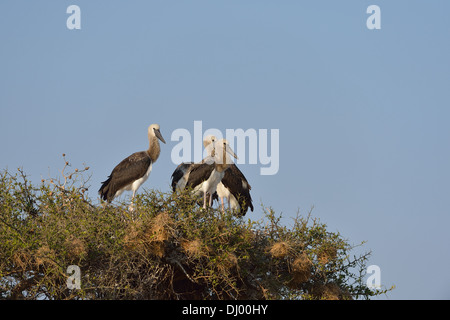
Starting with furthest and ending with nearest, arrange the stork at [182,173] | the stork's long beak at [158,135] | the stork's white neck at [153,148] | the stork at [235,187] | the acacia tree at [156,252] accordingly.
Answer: the stork's long beak at [158,135] < the stork's white neck at [153,148] < the stork at [235,187] < the stork at [182,173] < the acacia tree at [156,252]

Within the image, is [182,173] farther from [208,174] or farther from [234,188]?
[234,188]

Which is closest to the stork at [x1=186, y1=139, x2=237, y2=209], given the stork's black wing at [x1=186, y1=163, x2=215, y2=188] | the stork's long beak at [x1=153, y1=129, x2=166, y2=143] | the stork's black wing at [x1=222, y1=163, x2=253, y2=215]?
the stork's black wing at [x1=186, y1=163, x2=215, y2=188]

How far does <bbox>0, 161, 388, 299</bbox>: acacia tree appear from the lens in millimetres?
10094

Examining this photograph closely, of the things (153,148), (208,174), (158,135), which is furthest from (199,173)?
(158,135)

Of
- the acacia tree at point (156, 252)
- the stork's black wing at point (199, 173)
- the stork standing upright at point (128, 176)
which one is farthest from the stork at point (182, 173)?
the acacia tree at point (156, 252)

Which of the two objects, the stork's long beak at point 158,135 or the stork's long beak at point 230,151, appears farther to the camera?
the stork's long beak at point 158,135

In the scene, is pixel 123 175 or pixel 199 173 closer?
pixel 199 173

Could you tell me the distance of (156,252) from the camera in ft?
34.3

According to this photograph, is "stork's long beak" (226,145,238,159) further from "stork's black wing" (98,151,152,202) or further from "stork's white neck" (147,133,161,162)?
"stork's black wing" (98,151,152,202)

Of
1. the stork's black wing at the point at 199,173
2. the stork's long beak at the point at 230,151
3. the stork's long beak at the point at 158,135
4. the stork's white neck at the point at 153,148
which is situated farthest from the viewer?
the stork's long beak at the point at 158,135

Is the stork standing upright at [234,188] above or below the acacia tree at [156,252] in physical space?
above

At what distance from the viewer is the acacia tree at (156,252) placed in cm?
1009

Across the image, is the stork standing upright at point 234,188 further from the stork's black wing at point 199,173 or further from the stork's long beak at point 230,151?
the stork's black wing at point 199,173
